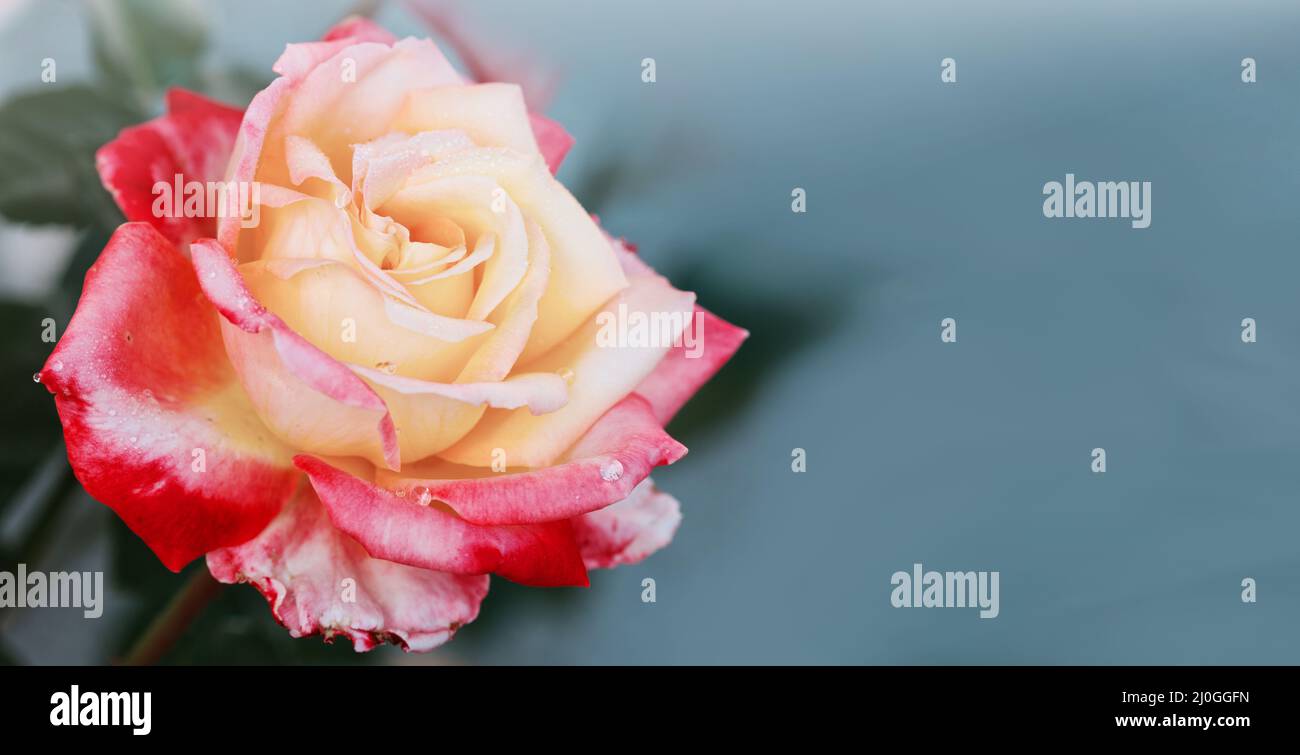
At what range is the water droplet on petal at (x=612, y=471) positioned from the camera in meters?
0.21

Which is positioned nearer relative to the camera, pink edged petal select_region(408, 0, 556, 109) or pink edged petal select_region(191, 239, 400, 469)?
pink edged petal select_region(191, 239, 400, 469)

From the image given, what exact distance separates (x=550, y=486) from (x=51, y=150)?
0.82 feet

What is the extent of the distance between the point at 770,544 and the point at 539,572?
165 mm

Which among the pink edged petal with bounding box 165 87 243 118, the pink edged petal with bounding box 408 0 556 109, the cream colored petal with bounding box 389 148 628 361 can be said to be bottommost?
the cream colored petal with bounding box 389 148 628 361

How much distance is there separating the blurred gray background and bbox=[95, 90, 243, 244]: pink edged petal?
10cm

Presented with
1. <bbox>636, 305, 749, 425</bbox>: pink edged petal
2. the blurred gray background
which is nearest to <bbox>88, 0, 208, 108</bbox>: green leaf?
the blurred gray background

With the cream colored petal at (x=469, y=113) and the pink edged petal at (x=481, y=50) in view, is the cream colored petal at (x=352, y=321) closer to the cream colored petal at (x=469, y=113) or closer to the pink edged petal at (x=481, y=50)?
the cream colored petal at (x=469, y=113)

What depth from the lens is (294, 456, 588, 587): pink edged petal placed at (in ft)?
0.68

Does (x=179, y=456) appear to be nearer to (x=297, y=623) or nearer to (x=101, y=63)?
(x=297, y=623)

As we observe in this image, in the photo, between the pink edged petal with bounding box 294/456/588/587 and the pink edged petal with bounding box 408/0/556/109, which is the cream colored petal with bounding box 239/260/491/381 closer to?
the pink edged petal with bounding box 294/456/588/587

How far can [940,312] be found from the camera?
367mm

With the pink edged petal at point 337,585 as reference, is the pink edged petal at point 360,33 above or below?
above

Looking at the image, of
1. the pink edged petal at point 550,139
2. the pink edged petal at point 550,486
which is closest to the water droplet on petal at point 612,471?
the pink edged petal at point 550,486

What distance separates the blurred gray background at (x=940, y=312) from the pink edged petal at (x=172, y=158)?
101mm
